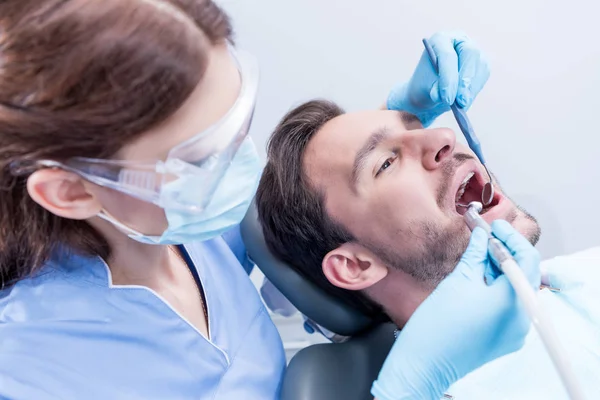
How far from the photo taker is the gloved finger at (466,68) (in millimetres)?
1262

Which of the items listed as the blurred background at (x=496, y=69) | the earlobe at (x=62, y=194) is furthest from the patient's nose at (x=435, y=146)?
the earlobe at (x=62, y=194)

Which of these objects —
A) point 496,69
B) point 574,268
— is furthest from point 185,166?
point 496,69

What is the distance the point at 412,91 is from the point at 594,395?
2.73ft

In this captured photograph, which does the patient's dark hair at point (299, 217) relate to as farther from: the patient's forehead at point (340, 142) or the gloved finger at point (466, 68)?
the gloved finger at point (466, 68)

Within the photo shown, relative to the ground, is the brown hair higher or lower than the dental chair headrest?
higher

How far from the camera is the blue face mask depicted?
754 mm

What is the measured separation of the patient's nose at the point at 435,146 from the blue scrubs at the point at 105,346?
1.98 ft

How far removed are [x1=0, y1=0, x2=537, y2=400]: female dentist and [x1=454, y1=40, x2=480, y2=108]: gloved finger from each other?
7 cm

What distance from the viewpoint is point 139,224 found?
0.79 metres

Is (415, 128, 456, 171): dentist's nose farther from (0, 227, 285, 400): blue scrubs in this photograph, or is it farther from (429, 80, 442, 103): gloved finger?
(0, 227, 285, 400): blue scrubs

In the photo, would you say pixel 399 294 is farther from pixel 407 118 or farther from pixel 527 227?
pixel 407 118

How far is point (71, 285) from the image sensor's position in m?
0.88

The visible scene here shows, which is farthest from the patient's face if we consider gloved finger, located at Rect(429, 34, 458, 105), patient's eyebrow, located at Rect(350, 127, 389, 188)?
gloved finger, located at Rect(429, 34, 458, 105)

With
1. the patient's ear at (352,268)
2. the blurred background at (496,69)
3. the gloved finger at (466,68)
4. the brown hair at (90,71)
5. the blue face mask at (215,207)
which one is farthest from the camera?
the blurred background at (496,69)
